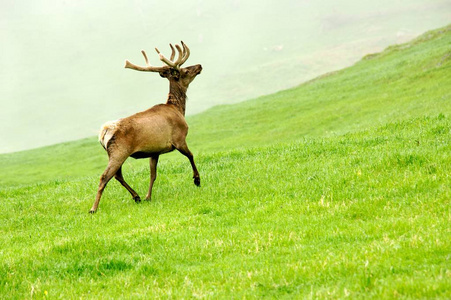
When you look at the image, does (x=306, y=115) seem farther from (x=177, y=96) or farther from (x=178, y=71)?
(x=177, y=96)

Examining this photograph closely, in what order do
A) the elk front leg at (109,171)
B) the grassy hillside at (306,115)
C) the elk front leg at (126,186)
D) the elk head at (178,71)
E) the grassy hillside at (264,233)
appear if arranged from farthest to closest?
the grassy hillside at (306,115)
the elk head at (178,71)
the elk front leg at (126,186)
the elk front leg at (109,171)
the grassy hillside at (264,233)

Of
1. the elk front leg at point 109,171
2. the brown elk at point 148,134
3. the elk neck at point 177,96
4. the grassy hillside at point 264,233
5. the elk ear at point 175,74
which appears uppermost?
the elk ear at point 175,74

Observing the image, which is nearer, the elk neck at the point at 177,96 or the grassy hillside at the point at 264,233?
the grassy hillside at the point at 264,233

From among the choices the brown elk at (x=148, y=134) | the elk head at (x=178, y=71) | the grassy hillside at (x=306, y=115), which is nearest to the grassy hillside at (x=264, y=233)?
the brown elk at (x=148, y=134)

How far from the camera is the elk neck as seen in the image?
1569cm

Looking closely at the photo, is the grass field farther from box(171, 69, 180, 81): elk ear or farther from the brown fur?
box(171, 69, 180, 81): elk ear

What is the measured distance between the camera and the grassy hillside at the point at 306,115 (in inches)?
1356

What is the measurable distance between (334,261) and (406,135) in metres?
9.94

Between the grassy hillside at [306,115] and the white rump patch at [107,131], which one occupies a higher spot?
the white rump patch at [107,131]

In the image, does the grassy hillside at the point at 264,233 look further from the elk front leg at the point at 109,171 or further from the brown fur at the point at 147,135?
the brown fur at the point at 147,135

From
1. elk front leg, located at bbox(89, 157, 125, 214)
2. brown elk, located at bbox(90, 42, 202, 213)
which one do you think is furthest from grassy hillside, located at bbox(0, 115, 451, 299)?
brown elk, located at bbox(90, 42, 202, 213)

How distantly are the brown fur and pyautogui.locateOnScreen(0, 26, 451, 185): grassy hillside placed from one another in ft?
52.3

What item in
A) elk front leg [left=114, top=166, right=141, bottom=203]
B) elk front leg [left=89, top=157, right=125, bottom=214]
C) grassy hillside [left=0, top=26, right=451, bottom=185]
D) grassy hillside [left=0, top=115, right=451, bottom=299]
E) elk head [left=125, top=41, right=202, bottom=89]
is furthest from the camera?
grassy hillside [left=0, top=26, right=451, bottom=185]

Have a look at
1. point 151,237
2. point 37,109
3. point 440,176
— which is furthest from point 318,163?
point 37,109
